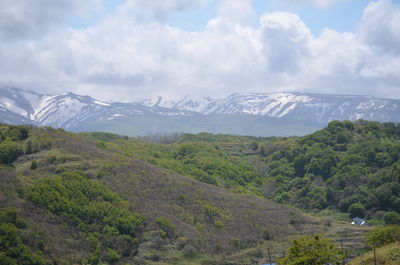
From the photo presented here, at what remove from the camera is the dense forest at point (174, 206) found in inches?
1880

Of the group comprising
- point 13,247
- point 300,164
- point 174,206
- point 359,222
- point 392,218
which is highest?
point 300,164

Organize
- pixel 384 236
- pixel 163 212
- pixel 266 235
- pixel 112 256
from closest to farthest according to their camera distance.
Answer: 1. pixel 384 236
2. pixel 112 256
3. pixel 163 212
4. pixel 266 235

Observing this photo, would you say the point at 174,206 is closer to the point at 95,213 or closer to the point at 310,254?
the point at 95,213

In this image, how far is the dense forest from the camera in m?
47.8

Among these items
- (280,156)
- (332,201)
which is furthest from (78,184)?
(280,156)

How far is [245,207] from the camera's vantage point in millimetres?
73125

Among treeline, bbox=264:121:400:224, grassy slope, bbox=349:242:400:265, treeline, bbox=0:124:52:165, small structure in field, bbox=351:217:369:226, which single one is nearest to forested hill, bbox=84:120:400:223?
treeline, bbox=264:121:400:224

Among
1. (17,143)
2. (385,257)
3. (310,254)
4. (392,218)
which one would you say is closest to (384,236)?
(385,257)

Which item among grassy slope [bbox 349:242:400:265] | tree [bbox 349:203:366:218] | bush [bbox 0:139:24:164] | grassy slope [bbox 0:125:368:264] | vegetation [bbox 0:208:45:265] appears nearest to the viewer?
grassy slope [bbox 349:242:400:265]

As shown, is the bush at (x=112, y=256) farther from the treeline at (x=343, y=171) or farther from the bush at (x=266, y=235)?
the treeline at (x=343, y=171)

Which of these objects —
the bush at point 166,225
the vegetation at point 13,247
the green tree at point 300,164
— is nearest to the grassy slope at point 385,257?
the bush at point 166,225

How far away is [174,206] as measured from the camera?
65.4 m

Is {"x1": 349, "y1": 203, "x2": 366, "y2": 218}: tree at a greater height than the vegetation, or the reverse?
the vegetation

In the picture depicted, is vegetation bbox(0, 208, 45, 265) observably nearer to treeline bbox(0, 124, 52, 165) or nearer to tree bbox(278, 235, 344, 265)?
treeline bbox(0, 124, 52, 165)
